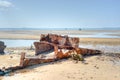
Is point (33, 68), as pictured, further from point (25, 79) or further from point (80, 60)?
point (80, 60)

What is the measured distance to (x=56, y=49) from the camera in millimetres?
13891

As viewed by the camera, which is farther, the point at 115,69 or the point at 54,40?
the point at 54,40

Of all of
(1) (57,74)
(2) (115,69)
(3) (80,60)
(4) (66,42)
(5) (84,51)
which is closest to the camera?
(1) (57,74)

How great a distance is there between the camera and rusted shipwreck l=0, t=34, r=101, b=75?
1188 cm

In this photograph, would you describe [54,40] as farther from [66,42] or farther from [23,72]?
[23,72]

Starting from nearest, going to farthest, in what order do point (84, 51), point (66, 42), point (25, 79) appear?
point (25, 79), point (84, 51), point (66, 42)

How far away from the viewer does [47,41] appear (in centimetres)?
1670

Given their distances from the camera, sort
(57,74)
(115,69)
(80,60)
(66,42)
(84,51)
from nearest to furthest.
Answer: (57,74), (115,69), (80,60), (84,51), (66,42)

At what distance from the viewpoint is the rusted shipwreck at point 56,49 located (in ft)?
39.0

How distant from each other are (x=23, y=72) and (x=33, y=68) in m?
0.83

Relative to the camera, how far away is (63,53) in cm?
1348

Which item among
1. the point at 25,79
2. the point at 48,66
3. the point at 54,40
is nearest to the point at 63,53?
the point at 48,66

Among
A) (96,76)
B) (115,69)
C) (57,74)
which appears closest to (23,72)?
(57,74)

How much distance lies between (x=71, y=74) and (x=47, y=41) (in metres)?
6.92
